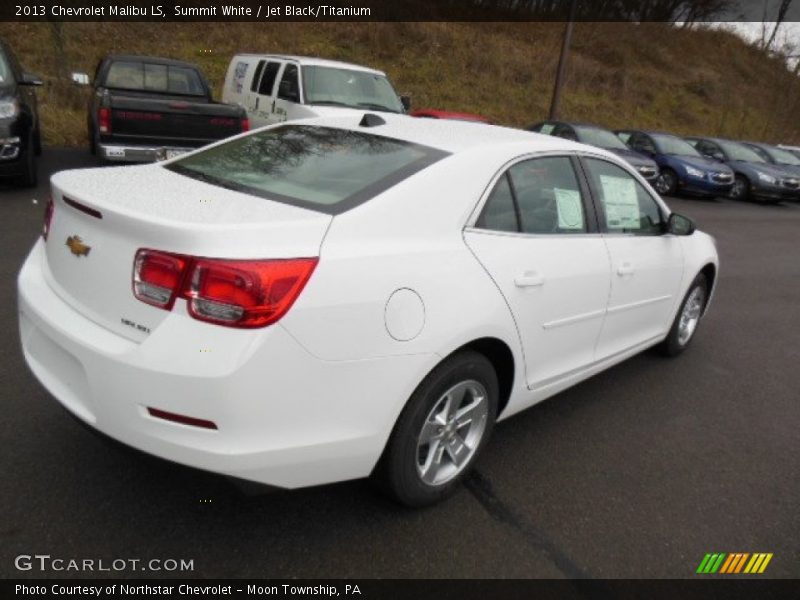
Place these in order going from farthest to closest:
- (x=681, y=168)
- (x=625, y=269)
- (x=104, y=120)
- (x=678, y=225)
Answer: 1. (x=681, y=168)
2. (x=104, y=120)
3. (x=678, y=225)
4. (x=625, y=269)

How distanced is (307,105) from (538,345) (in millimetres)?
7015

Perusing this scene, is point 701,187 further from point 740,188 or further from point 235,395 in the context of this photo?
point 235,395

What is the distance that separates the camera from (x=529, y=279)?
106 inches

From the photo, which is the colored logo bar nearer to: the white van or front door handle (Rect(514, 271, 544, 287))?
front door handle (Rect(514, 271, 544, 287))

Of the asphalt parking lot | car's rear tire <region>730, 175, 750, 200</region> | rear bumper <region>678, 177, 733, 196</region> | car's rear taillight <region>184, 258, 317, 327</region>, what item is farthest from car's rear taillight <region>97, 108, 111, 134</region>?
car's rear tire <region>730, 175, 750, 200</region>

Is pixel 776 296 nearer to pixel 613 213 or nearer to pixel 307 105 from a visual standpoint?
pixel 613 213

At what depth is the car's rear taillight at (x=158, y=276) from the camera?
1.93 m

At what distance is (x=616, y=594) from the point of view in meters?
2.28

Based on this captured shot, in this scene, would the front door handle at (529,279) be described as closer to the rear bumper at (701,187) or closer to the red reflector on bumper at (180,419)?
the red reflector on bumper at (180,419)

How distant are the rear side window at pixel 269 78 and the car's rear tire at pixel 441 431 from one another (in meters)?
8.26

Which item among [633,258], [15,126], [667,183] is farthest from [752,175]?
[15,126]

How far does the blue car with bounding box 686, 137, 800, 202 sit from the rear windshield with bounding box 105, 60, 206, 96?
14009 millimetres

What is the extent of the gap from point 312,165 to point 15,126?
592cm

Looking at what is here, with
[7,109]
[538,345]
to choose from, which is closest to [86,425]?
[538,345]
